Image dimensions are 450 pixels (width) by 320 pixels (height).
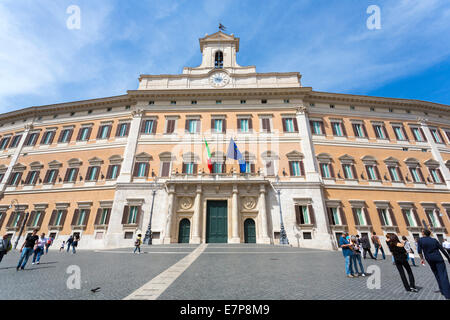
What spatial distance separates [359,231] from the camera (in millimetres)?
17719

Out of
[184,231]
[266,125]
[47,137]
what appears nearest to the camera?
[184,231]

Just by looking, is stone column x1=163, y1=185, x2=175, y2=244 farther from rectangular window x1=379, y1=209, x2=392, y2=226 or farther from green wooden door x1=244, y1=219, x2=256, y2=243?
rectangular window x1=379, y1=209, x2=392, y2=226

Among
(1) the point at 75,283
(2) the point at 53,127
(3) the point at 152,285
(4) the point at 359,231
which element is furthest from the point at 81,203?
(4) the point at 359,231

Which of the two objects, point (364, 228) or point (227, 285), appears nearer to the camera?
point (227, 285)

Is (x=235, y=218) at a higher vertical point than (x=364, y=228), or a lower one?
higher

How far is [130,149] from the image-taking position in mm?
21094

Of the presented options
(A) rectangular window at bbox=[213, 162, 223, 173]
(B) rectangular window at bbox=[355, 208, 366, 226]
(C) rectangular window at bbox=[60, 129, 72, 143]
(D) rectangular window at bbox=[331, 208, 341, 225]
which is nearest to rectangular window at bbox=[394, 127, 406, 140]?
(B) rectangular window at bbox=[355, 208, 366, 226]

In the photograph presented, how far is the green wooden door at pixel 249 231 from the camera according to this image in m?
17.6

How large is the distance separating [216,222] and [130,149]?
38.6 feet

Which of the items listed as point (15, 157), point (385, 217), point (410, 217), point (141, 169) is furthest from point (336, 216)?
point (15, 157)


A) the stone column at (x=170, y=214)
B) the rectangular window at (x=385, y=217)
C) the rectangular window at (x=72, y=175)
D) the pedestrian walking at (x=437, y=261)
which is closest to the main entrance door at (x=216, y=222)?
the stone column at (x=170, y=214)

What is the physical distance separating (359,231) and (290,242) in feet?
20.9

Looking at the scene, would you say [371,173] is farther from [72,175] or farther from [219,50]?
[72,175]
